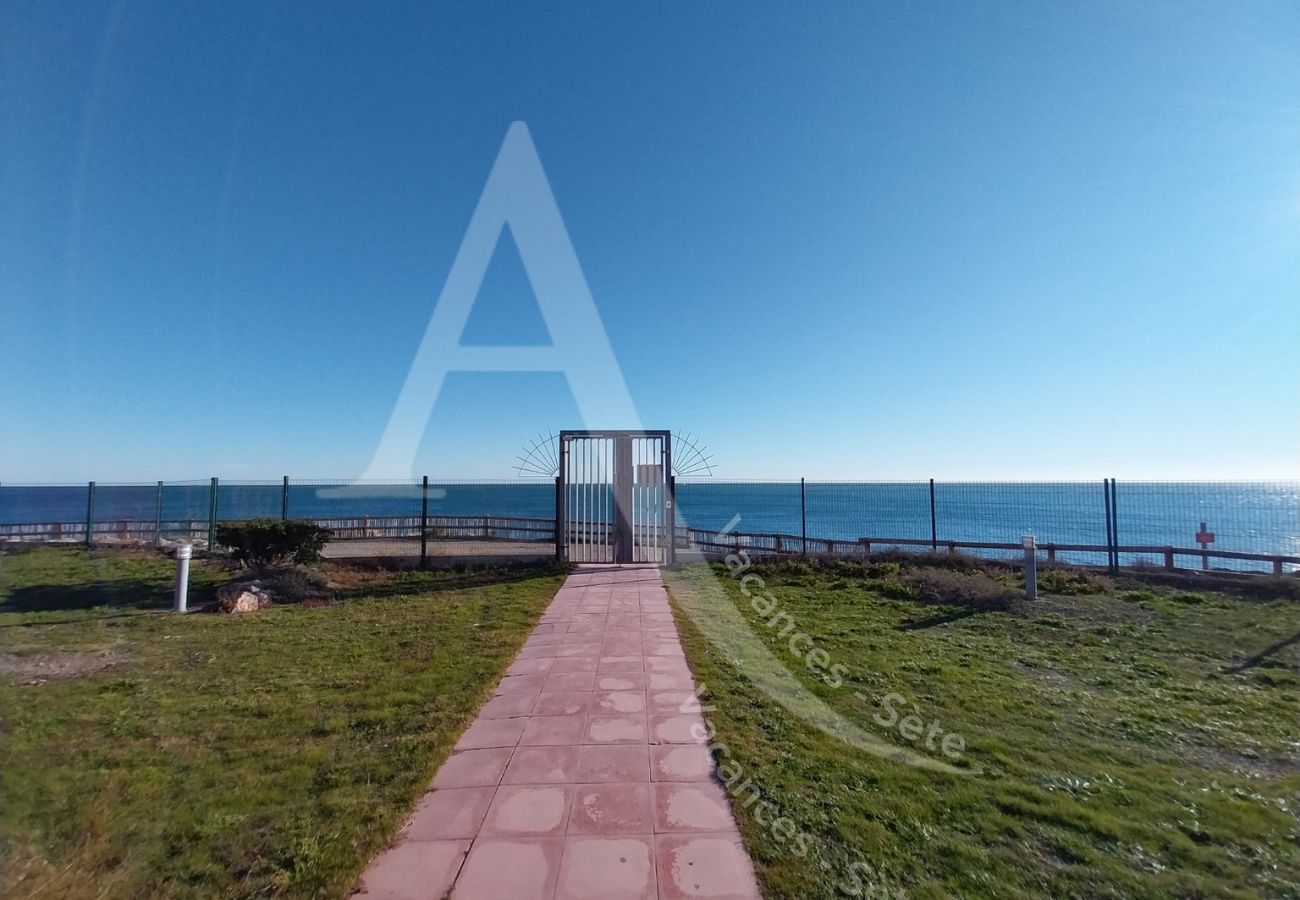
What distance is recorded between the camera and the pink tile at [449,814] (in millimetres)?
2578

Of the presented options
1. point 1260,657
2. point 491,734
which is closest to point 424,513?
point 491,734

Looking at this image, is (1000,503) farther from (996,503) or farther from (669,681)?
(669,681)

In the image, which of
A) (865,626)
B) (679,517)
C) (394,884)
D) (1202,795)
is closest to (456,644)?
(394,884)

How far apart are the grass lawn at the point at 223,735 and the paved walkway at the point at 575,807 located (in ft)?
0.71

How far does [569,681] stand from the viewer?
15.2ft

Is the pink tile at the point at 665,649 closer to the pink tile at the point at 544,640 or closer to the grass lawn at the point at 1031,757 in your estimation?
the grass lawn at the point at 1031,757

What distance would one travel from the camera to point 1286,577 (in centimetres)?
758

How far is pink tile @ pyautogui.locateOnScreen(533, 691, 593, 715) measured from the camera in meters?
4.02

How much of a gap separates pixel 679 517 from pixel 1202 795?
896 centimetres

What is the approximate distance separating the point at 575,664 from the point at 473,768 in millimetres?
1930

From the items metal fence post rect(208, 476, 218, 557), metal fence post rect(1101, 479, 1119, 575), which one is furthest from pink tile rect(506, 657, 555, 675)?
metal fence post rect(208, 476, 218, 557)

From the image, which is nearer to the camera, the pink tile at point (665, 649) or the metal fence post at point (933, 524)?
the pink tile at point (665, 649)

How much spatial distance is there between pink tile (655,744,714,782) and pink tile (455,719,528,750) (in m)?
0.88

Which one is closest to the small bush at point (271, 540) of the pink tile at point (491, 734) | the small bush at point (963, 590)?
the pink tile at point (491, 734)
